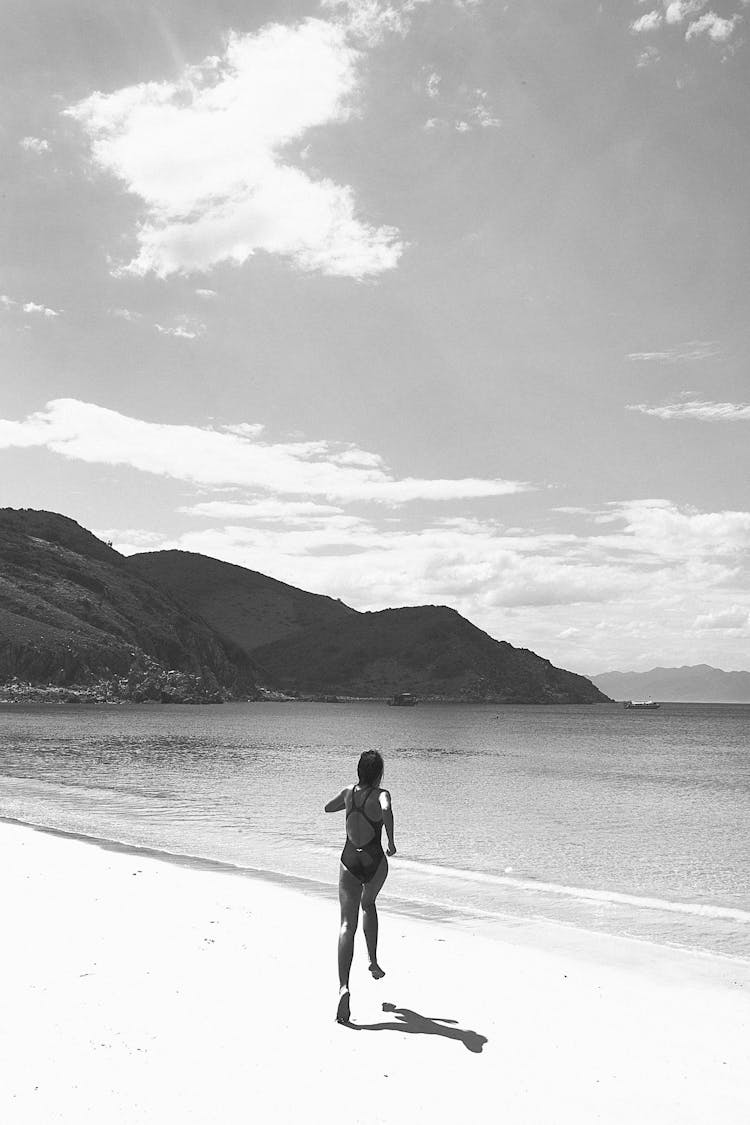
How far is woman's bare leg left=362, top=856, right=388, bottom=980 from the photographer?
28.8ft

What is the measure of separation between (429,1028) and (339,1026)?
33.6 inches

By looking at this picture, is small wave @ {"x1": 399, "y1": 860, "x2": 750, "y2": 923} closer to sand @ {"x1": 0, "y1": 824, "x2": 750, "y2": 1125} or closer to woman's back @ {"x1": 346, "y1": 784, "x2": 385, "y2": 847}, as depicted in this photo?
sand @ {"x1": 0, "y1": 824, "x2": 750, "y2": 1125}

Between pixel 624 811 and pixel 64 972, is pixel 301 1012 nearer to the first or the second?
pixel 64 972

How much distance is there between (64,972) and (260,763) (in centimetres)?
5118

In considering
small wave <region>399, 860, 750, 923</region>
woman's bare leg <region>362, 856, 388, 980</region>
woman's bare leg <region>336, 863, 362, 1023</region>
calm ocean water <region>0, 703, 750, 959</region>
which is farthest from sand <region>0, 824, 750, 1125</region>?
small wave <region>399, 860, 750, 923</region>

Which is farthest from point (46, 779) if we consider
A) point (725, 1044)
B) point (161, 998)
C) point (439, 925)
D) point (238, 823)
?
point (725, 1044)

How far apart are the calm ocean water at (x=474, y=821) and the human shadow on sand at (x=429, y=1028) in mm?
6988

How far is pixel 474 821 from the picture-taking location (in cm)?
3138

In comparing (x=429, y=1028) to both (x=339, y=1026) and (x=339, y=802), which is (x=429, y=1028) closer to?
(x=339, y=1026)

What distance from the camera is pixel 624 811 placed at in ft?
120

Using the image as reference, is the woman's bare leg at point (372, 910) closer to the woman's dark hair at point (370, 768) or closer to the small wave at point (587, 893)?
the woman's dark hair at point (370, 768)

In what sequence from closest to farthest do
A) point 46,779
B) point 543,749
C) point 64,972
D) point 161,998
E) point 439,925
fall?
1. point 161,998
2. point 64,972
3. point 439,925
4. point 46,779
5. point 543,749

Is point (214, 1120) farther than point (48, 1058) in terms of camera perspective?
No

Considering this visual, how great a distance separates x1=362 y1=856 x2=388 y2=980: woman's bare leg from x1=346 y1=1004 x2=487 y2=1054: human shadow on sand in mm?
633
